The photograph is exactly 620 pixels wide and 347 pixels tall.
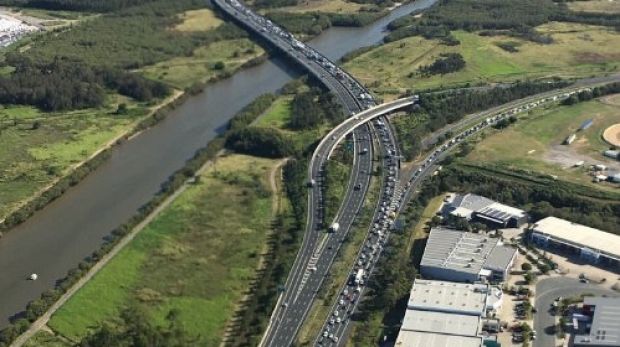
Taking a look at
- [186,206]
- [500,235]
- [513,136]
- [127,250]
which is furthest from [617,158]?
[127,250]

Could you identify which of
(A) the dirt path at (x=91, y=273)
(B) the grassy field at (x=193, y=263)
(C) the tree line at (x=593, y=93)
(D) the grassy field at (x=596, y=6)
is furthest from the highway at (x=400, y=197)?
(D) the grassy field at (x=596, y=6)

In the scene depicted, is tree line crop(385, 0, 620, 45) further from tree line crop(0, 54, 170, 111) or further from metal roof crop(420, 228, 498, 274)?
metal roof crop(420, 228, 498, 274)

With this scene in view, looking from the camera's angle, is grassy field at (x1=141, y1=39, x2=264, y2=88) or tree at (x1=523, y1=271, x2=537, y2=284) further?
grassy field at (x1=141, y1=39, x2=264, y2=88)

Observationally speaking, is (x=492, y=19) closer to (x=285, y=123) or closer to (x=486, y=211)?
(x=285, y=123)

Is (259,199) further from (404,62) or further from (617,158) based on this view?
(404,62)

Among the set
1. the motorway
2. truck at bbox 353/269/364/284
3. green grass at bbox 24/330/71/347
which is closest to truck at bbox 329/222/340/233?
the motorway

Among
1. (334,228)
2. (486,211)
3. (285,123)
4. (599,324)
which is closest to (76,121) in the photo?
(285,123)
